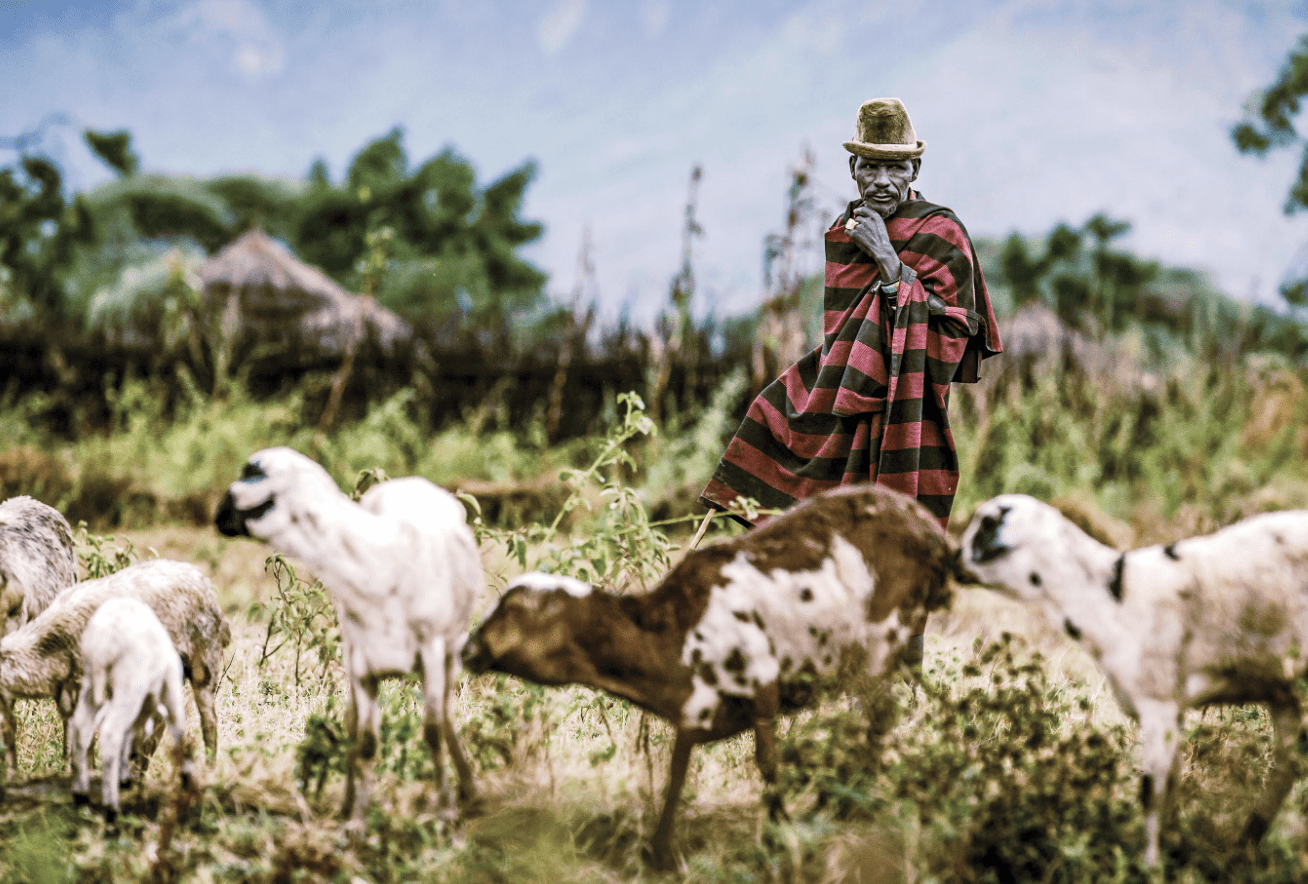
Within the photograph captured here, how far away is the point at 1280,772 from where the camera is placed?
92.7 inches

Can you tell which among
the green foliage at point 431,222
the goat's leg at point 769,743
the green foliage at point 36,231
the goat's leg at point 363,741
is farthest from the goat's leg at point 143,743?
the green foliage at point 431,222

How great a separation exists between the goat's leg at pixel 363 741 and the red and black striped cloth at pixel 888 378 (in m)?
1.40

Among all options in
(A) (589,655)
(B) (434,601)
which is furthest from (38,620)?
(A) (589,655)

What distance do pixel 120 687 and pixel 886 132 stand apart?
266cm

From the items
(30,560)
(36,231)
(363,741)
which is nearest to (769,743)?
(363,741)

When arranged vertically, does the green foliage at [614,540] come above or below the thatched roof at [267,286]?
below

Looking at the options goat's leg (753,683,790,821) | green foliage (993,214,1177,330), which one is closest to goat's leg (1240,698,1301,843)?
goat's leg (753,683,790,821)

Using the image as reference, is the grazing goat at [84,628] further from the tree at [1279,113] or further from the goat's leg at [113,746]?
the tree at [1279,113]

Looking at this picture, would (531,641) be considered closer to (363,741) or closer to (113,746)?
(363,741)

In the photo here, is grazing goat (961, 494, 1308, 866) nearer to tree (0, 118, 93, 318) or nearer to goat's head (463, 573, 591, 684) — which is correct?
goat's head (463, 573, 591, 684)

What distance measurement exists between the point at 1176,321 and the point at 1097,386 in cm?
1638

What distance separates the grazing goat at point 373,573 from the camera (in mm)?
2295

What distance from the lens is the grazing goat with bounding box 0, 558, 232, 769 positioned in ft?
8.73

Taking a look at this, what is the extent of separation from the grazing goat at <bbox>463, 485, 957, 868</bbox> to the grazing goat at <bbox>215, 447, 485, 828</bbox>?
0.11 m
